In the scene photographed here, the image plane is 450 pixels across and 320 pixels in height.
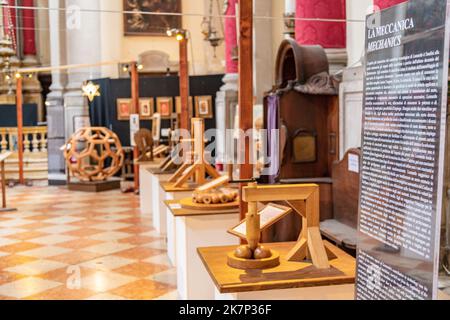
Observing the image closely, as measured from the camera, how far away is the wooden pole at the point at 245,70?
3875 mm

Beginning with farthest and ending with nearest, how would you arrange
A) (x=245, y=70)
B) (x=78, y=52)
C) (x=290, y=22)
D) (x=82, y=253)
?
(x=78, y=52) → (x=290, y=22) → (x=82, y=253) → (x=245, y=70)

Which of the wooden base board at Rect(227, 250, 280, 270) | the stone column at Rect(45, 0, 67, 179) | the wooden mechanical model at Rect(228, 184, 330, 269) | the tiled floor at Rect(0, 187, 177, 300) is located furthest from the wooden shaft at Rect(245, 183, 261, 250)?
the stone column at Rect(45, 0, 67, 179)

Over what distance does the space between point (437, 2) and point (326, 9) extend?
5364 mm

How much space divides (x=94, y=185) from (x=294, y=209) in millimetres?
9078

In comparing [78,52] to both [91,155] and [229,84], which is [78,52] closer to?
[91,155]

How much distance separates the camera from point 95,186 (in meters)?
11.5

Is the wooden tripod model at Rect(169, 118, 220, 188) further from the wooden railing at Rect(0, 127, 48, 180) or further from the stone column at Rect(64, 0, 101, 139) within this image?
the wooden railing at Rect(0, 127, 48, 180)

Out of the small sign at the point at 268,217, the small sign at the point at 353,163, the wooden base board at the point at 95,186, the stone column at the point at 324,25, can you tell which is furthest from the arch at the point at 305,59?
the wooden base board at the point at 95,186

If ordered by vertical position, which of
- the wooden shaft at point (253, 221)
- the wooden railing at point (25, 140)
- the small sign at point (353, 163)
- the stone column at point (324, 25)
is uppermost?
the stone column at point (324, 25)

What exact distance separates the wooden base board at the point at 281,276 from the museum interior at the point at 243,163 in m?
0.01

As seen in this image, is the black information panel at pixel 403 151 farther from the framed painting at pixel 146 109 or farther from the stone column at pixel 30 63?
the stone column at pixel 30 63

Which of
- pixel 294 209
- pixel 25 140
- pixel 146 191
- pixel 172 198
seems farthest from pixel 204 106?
pixel 294 209

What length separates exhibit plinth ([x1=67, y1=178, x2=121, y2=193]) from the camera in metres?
11.5
